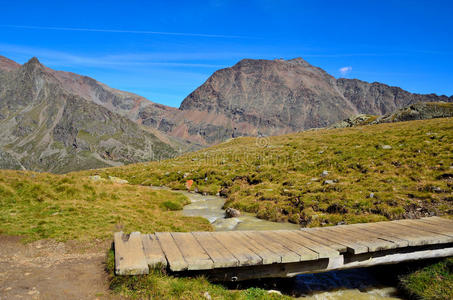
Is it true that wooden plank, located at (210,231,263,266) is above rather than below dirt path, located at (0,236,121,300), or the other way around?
above

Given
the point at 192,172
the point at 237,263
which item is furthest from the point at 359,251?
the point at 192,172

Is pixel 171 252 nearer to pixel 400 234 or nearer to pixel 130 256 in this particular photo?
pixel 130 256

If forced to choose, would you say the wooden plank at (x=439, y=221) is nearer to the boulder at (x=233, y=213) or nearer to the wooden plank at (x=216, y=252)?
the wooden plank at (x=216, y=252)

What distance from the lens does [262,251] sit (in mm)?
7707

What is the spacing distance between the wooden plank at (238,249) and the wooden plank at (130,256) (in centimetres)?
238

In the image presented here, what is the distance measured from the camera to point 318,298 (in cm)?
819

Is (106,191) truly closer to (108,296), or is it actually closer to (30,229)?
(30,229)

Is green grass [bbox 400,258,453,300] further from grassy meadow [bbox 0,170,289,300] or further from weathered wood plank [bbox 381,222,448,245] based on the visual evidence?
grassy meadow [bbox 0,170,289,300]

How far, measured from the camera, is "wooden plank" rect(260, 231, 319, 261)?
7562 millimetres

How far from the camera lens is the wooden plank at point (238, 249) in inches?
281

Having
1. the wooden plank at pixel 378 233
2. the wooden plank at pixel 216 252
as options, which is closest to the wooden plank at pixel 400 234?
the wooden plank at pixel 378 233

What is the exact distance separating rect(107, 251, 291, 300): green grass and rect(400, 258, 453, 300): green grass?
532 centimetres

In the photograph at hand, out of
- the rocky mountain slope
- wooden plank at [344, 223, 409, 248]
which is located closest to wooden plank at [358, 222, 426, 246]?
wooden plank at [344, 223, 409, 248]

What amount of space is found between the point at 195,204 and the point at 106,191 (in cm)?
652
